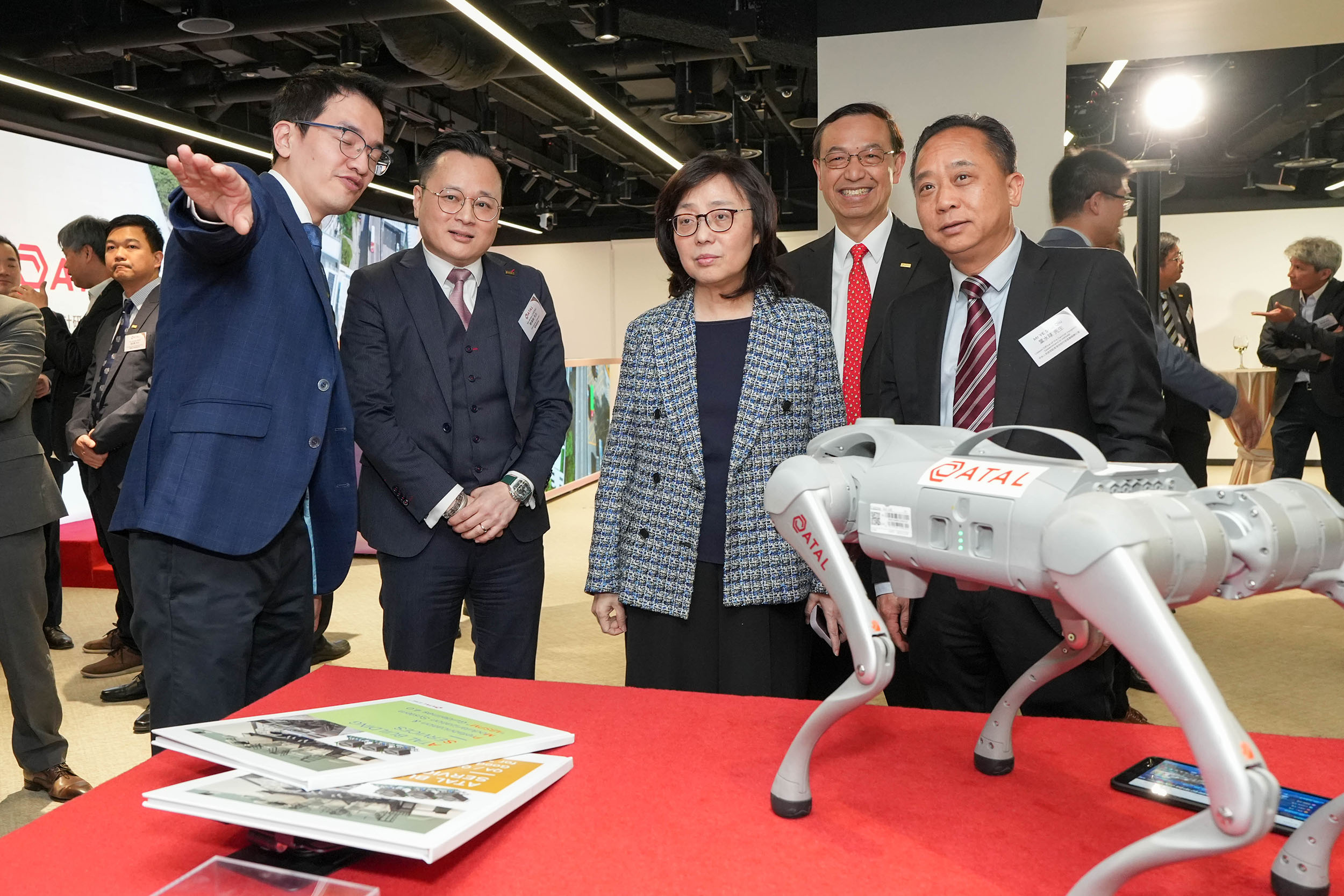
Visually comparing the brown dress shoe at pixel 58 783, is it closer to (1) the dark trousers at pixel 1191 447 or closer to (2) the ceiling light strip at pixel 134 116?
(2) the ceiling light strip at pixel 134 116

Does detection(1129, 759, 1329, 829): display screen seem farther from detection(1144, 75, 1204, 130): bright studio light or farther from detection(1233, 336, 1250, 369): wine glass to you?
detection(1233, 336, 1250, 369): wine glass

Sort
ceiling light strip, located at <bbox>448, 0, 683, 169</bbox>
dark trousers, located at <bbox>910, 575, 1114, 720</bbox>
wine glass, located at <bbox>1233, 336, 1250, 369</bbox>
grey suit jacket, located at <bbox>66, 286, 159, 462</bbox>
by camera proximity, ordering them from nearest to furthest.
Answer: dark trousers, located at <bbox>910, 575, 1114, 720</bbox> → grey suit jacket, located at <bbox>66, 286, 159, 462</bbox> → ceiling light strip, located at <bbox>448, 0, 683, 169</bbox> → wine glass, located at <bbox>1233, 336, 1250, 369</bbox>

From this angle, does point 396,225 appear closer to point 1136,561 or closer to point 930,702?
point 930,702

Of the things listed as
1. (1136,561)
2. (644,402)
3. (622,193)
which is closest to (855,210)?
(644,402)

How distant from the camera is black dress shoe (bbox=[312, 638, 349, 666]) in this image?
4.29 metres

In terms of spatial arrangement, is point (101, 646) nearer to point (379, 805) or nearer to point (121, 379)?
point (121, 379)

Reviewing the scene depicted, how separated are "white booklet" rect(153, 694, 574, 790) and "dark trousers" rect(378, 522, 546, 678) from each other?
37.7 inches

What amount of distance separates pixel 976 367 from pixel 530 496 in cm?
110

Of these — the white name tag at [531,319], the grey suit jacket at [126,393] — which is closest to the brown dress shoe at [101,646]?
the grey suit jacket at [126,393]

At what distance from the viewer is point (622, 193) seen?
508 inches

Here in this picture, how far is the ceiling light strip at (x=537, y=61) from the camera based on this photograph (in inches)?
174

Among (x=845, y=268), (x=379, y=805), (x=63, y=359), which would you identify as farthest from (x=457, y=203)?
(x=63, y=359)

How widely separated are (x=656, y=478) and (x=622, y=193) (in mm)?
11575

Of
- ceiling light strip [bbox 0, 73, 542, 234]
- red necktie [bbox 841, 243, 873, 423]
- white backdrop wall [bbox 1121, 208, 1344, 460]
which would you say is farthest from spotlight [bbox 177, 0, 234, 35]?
white backdrop wall [bbox 1121, 208, 1344, 460]
